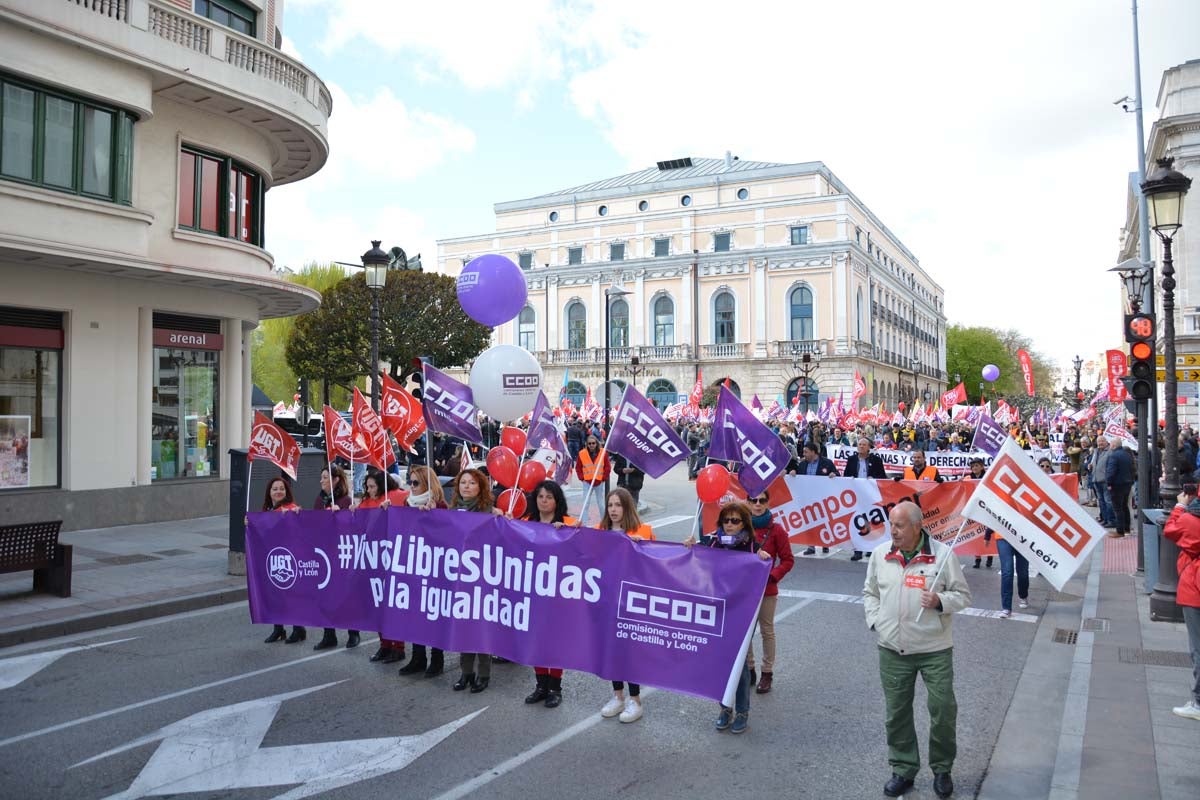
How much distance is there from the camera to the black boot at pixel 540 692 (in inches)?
260

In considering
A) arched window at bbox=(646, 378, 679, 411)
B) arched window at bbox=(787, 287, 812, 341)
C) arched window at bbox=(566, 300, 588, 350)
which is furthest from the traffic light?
arched window at bbox=(566, 300, 588, 350)

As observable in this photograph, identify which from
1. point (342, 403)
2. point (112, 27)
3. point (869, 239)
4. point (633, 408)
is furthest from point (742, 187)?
point (633, 408)

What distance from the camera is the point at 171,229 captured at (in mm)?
16906

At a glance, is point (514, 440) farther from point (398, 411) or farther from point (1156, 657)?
point (1156, 657)

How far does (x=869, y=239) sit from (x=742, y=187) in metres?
11.4

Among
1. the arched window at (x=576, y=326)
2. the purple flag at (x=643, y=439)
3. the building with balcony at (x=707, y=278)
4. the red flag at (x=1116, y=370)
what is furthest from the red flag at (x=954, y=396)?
the purple flag at (x=643, y=439)

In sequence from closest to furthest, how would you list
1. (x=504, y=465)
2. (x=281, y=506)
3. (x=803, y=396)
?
(x=281, y=506)
(x=504, y=465)
(x=803, y=396)

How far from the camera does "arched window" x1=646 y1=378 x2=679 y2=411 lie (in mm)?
61562

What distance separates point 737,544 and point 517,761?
2.10m

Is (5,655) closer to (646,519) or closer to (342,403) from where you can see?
(646,519)

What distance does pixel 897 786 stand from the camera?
195 inches

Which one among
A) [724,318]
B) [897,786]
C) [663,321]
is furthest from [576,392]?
[897,786]

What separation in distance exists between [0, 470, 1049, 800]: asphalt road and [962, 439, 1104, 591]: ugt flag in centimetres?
134

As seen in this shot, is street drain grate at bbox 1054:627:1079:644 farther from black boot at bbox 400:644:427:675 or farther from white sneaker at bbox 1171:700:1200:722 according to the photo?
black boot at bbox 400:644:427:675
